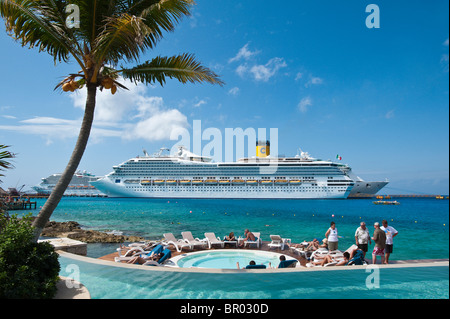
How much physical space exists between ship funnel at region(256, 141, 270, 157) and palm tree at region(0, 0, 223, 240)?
5286cm

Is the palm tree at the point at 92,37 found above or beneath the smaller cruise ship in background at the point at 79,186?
above

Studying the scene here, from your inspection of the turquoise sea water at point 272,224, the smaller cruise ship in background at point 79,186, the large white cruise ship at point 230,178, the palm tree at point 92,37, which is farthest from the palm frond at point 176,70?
the smaller cruise ship in background at point 79,186

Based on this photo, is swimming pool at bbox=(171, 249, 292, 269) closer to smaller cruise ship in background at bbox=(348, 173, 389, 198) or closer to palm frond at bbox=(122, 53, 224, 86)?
palm frond at bbox=(122, 53, 224, 86)

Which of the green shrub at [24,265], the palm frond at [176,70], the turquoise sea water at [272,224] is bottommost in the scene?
the turquoise sea water at [272,224]

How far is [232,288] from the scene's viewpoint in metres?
3.70

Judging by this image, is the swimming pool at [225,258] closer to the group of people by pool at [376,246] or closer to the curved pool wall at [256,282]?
the group of people by pool at [376,246]

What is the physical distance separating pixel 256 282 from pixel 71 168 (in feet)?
10.1

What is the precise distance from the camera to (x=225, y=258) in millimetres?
7328

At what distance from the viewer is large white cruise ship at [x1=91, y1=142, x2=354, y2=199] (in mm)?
51438

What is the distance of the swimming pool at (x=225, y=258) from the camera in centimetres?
681

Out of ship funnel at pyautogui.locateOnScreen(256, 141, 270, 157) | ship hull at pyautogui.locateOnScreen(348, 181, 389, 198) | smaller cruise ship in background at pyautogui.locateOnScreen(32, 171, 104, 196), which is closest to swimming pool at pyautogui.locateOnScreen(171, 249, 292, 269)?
ship funnel at pyautogui.locateOnScreen(256, 141, 270, 157)
